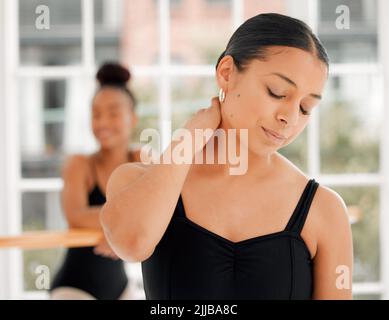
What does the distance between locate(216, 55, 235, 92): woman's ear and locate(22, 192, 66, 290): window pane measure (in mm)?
1720

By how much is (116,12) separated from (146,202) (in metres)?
1.98

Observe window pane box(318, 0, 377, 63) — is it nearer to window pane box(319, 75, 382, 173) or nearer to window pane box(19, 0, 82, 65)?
window pane box(319, 75, 382, 173)

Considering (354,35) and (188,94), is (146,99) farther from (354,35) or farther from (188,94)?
(354,35)

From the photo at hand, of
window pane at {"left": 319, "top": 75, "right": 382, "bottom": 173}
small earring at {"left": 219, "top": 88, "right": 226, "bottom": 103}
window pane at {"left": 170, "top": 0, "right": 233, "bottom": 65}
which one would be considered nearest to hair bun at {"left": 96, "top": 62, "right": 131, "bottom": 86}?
window pane at {"left": 170, "top": 0, "right": 233, "bottom": 65}

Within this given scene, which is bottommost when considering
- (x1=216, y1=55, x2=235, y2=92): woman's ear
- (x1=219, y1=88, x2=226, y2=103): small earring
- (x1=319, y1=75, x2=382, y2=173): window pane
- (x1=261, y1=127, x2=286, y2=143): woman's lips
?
(x1=319, y1=75, x2=382, y2=173): window pane

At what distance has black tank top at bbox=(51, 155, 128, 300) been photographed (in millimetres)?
1559

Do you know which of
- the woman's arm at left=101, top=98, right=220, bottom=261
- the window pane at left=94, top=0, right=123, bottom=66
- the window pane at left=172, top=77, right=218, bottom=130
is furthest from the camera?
the window pane at left=94, top=0, right=123, bottom=66

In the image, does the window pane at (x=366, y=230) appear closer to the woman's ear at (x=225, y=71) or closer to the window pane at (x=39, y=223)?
the window pane at (x=39, y=223)

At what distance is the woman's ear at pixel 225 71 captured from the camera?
0.66m

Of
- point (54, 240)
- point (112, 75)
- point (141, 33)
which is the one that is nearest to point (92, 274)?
point (54, 240)

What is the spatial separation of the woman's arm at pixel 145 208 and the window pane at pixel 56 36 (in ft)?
5.53

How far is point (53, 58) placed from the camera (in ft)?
7.57

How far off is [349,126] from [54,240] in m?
1.40
